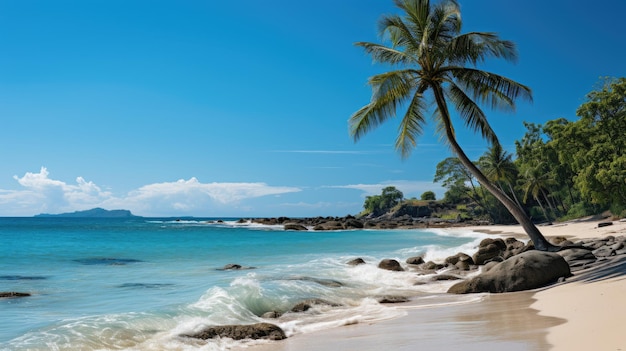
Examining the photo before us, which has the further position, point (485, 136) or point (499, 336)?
point (485, 136)

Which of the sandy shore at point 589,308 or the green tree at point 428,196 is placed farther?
the green tree at point 428,196

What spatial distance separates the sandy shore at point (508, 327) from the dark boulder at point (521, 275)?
1121mm

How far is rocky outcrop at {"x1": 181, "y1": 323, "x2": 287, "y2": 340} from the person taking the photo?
834 cm

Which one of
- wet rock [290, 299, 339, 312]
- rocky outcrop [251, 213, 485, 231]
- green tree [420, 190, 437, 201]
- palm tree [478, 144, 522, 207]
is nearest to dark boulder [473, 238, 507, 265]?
wet rock [290, 299, 339, 312]

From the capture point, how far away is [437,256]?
2305 centimetres

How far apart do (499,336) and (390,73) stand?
11389mm

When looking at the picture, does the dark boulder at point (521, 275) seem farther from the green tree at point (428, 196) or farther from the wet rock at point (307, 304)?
the green tree at point (428, 196)

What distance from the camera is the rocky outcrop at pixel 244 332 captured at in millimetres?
8344

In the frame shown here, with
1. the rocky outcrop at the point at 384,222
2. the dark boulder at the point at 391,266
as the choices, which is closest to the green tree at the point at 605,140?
the dark boulder at the point at 391,266

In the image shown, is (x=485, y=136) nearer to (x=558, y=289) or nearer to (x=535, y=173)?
(x=558, y=289)

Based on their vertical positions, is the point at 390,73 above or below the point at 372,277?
above

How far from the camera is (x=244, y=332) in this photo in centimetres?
845

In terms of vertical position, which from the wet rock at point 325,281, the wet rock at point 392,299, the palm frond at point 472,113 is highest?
the palm frond at point 472,113

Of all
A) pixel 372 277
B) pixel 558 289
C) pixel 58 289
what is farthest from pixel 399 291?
pixel 58 289
